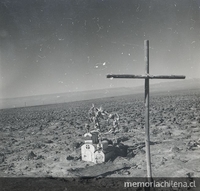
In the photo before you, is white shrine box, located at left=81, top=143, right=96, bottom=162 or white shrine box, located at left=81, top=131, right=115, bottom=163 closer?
white shrine box, located at left=81, top=131, right=115, bottom=163

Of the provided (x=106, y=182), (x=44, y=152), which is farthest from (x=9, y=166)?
(x=106, y=182)

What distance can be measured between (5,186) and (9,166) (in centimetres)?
575

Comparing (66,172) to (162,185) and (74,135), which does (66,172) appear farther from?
(74,135)

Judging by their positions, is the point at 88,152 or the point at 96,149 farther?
the point at 88,152

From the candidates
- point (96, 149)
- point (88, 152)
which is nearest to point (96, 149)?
point (96, 149)

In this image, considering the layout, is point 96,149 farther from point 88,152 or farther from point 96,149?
point 88,152

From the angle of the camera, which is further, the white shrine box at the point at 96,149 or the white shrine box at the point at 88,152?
the white shrine box at the point at 88,152

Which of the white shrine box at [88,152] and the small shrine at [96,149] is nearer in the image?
the small shrine at [96,149]

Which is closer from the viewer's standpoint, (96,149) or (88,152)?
(96,149)

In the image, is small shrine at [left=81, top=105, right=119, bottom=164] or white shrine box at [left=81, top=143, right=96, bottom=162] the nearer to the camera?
small shrine at [left=81, top=105, right=119, bottom=164]

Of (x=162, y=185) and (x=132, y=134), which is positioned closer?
(x=162, y=185)

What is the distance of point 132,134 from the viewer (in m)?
24.1

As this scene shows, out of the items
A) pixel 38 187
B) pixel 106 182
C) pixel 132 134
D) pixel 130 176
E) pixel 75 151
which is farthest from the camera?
pixel 132 134

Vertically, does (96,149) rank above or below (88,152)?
above
